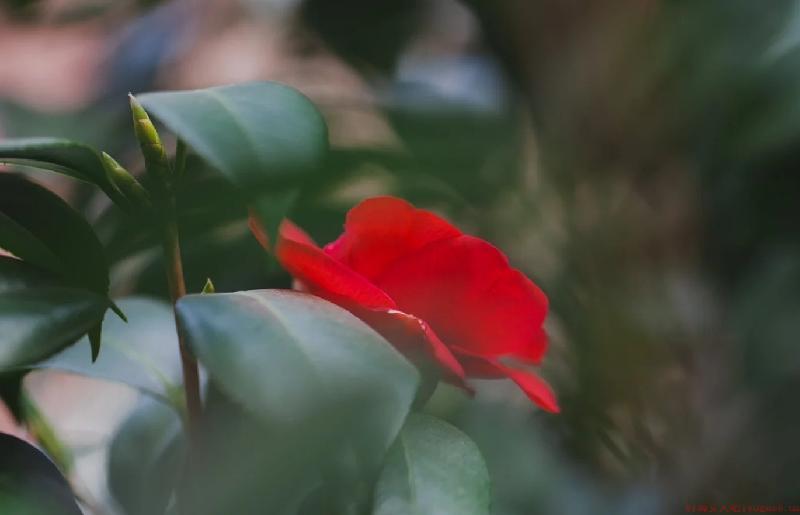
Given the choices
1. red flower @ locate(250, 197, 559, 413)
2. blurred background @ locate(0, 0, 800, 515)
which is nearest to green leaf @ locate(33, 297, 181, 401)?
blurred background @ locate(0, 0, 800, 515)

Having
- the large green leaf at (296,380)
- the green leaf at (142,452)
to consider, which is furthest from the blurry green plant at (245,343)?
the green leaf at (142,452)

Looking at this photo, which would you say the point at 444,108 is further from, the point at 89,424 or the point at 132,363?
the point at 89,424

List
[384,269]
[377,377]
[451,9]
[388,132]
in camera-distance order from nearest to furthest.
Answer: [377,377] < [384,269] < [388,132] < [451,9]

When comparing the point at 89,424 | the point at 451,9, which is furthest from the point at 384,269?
the point at 89,424

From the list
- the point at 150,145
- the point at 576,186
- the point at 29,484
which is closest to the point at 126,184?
the point at 150,145

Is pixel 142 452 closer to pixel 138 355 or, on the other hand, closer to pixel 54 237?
pixel 138 355

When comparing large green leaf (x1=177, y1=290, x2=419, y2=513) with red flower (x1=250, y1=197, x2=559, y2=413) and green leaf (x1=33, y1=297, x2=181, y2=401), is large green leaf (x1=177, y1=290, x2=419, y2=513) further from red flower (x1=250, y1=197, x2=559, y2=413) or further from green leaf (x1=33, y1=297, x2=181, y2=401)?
green leaf (x1=33, y1=297, x2=181, y2=401)
